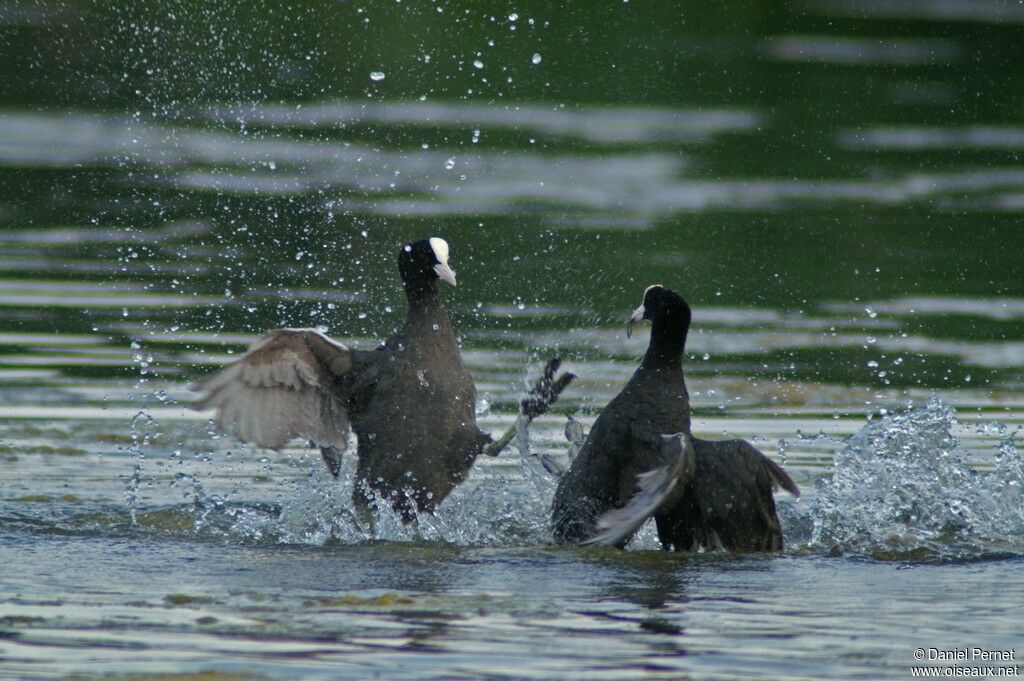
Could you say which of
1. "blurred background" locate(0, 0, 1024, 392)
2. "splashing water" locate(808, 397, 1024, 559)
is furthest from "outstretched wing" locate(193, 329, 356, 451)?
"splashing water" locate(808, 397, 1024, 559)

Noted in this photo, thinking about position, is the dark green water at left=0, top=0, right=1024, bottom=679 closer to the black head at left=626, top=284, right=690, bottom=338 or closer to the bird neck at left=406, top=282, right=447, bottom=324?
the bird neck at left=406, top=282, right=447, bottom=324

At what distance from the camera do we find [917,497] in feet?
21.9

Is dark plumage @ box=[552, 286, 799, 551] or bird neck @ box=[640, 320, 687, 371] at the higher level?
bird neck @ box=[640, 320, 687, 371]

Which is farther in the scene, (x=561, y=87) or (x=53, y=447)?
(x=561, y=87)

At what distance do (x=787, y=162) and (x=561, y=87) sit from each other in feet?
11.4

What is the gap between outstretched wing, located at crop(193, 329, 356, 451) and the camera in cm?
679

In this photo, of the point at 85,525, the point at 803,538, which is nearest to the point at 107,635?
the point at 85,525

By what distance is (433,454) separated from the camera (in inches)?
268

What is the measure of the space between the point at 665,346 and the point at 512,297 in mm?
3569

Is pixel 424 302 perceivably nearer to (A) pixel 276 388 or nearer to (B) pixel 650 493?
(A) pixel 276 388

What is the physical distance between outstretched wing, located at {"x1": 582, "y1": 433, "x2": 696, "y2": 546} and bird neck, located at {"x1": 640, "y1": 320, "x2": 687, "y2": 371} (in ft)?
1.22

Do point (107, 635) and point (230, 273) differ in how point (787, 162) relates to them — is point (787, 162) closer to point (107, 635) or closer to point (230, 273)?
point (230, 273)

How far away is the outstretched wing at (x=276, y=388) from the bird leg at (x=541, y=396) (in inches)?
29.0

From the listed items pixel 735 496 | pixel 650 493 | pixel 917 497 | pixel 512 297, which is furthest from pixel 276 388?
pixel 512 297
